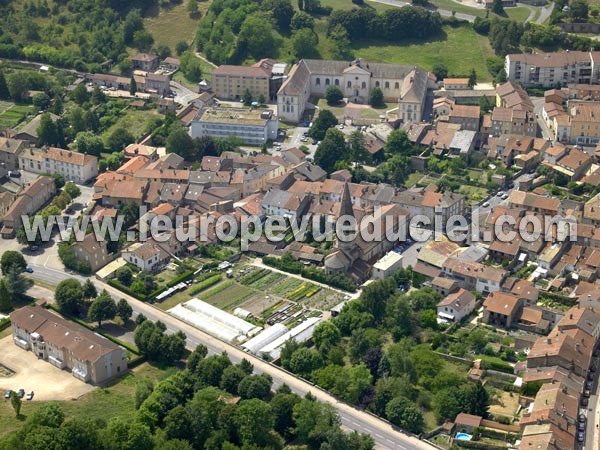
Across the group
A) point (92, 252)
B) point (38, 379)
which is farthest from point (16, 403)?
point (92, 252)

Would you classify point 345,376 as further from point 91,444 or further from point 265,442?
point 91,444

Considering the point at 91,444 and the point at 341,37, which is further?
the point at 341,37

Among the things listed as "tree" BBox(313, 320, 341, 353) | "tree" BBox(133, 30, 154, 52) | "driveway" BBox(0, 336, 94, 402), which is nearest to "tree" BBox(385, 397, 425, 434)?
"tree" BBox(313, 320, 341, 353)

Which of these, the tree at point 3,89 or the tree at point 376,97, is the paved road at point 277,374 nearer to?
the tree at point 3,89

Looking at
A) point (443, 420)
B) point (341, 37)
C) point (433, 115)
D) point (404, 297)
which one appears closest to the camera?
point (443, 420)

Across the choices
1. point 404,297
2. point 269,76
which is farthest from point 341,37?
point 404,297

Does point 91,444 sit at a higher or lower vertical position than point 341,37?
lower

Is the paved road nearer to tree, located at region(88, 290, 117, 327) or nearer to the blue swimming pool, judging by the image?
the blue swimming pool

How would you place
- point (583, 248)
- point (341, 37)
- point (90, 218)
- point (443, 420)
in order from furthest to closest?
point (341, 37) < point (90, 218) < point (583, 248) < point (443, 420)
